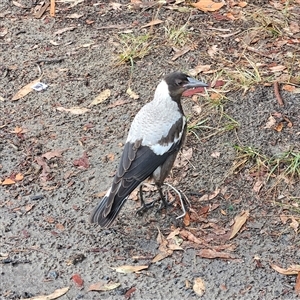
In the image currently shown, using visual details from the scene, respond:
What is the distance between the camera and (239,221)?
15.7 feet

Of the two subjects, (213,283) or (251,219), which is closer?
Result: (213,283)

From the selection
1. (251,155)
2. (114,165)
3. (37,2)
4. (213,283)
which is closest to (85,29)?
(37,2)

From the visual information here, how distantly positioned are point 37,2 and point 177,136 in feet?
11.6

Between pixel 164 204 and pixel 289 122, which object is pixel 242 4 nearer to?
pixel 289 122

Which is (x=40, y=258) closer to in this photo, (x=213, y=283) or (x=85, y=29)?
(x=213, y=283)

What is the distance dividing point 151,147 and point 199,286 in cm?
107

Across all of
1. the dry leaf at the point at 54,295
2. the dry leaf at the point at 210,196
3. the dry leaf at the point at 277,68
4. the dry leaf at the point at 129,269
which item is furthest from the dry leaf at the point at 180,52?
the dry leaf at the point at 54,295

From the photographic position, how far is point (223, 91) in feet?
19.6

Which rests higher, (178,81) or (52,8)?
(178,81)

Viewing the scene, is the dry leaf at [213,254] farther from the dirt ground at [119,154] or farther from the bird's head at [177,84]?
the bird's head at [177,84]

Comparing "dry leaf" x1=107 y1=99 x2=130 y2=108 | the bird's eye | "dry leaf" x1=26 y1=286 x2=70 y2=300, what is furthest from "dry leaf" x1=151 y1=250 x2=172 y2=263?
"dry leaf" x1=107 y1=99 x2=130 y2=108

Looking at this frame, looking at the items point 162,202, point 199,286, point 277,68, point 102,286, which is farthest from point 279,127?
point 102,286

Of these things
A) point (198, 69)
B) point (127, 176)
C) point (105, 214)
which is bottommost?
point (198, 69)

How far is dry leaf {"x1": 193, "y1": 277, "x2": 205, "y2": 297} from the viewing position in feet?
14.0
